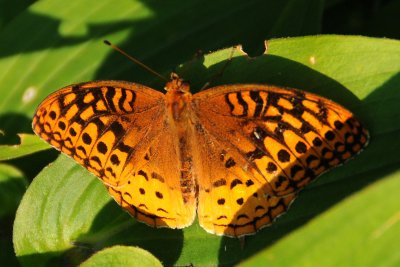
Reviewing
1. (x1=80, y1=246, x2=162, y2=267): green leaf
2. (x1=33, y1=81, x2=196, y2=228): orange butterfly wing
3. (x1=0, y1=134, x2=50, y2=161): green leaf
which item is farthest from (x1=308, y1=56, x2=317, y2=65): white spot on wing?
(x1=0, y1=134, x2=50, y2=161): green leaf

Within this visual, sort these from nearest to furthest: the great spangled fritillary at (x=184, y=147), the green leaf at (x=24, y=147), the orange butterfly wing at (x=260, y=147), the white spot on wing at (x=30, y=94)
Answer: the orange butterfly wing at (x=260, y=147) → the great spangled fritillary at (x=184, y=147) → the green leaf at (x=24, y=147) → the white spot on wing at (x=30, y=94)

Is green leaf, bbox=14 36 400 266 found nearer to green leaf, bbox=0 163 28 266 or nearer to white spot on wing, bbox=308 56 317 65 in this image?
white spot on wing, bbox=308 56 317 65

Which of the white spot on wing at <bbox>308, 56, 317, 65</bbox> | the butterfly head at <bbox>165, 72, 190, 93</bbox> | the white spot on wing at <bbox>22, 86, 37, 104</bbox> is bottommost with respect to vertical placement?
the white spot on wing at <bbox>22, 86, 37, 104</bbox>

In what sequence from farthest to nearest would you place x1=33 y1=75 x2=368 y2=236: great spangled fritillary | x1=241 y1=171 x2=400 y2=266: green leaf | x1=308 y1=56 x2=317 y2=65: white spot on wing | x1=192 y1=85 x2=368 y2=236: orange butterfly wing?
x1=308 y1=56 x2=317 y2=65: white spot on wing, x1=33 y1=75 x2=368 y2=236: great spangled fritillary, x1=192 y1=85 x2=368 y2=236: orange butterfly wing, x1=241 y1=171 x2=400 y2=266: green leaf

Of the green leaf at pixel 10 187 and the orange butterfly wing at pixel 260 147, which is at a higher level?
the orange butterfly wing at pixel 260 147

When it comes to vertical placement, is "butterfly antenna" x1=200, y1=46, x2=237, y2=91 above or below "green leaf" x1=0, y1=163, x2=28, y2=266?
above

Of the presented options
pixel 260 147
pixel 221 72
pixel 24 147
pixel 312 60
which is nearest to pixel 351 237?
pixel 260 147

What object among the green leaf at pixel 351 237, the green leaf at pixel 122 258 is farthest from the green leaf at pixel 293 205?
the green leaf at pixel 351 237

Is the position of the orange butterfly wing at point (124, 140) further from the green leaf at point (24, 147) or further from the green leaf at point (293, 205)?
the green leaf at point (24, 147)
